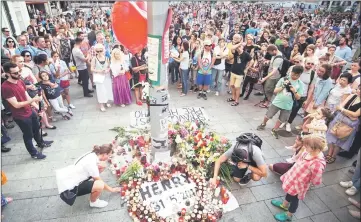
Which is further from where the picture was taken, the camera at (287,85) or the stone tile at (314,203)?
the camera at (287,85)

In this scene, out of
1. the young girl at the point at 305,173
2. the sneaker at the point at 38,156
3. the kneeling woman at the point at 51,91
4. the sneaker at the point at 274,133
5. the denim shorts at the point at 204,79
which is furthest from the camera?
the denim shorts at the point at 204,79

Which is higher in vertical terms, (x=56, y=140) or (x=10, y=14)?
(x=10, y=14)

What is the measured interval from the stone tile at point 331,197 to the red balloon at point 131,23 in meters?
3.88

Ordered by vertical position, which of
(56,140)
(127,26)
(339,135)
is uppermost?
(127,26)

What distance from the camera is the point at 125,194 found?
3.72 meters

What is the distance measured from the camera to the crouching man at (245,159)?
354 centimetres

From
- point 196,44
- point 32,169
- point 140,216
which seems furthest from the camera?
point 196,44

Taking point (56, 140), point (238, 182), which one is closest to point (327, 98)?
point (238, 182)

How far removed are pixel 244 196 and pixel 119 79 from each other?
4371 mm

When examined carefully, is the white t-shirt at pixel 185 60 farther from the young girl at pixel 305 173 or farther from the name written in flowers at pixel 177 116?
the young girl at pixel 305 173

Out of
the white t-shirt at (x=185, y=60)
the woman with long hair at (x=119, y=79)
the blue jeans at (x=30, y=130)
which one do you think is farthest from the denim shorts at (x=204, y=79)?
the blue jeans at (x=30, y=130)

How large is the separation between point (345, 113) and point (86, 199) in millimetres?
4616

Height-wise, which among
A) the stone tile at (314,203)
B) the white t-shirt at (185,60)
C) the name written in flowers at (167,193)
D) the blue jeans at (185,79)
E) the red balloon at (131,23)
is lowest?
the stone tile at (314,203)

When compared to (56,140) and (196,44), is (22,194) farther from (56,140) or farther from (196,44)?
(196,44)
